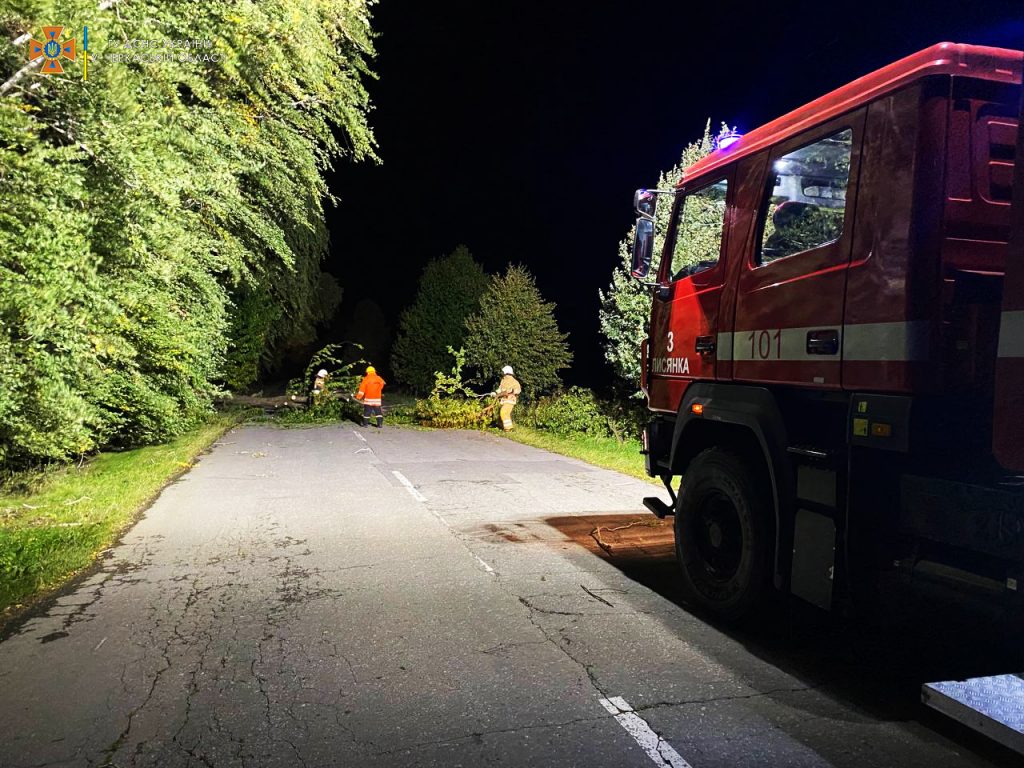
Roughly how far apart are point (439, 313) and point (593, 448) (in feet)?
99.9

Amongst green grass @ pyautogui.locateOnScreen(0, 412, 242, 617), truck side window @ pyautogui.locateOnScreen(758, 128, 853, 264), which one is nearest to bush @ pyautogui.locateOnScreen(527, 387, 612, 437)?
green grass @ pyautogui.locateOnScreen(0, 412, 242, 617)

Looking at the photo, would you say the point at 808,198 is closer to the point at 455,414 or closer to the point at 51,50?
the point at 51,50

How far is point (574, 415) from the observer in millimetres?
20812

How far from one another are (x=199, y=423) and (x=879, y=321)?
19322 millimetres

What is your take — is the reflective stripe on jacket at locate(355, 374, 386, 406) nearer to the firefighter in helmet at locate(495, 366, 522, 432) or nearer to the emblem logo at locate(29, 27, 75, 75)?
the firefighter in helmet at locate(495, 366, 522, 432)

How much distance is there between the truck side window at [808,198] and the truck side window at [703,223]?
0.57 meters

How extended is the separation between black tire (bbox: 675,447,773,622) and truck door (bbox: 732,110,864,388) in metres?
0.71

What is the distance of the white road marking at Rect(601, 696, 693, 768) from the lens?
3308 mm

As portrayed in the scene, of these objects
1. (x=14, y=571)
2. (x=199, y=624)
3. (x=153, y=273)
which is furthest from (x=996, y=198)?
(x=153, y=273)

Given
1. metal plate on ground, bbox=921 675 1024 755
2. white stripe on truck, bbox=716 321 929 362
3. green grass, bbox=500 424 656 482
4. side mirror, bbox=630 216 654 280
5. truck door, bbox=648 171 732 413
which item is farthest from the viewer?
green grass, bbox=500 424 656 482

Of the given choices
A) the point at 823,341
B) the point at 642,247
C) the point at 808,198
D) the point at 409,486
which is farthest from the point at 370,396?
the point at 823,341

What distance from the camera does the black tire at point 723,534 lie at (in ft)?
15.7

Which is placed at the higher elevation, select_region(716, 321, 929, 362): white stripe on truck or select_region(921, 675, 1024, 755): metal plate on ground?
select_region(716, 321, 929, 362): white stripe on truck

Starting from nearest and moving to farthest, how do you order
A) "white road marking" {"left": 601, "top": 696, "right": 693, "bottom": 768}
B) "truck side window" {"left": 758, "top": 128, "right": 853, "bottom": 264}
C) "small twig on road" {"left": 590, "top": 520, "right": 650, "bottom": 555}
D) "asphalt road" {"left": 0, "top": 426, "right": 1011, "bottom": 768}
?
"white road marking" {"left": 601, "top": 696, "right": 693, "bottom": 768} < "asphalt road" {"left": 0, "top": 426, "right": 1011, "bottom": 768} < "truck side window" {"left": 758, "top": 128, "right": 853, "bottom": 264} < "small twig on road" {"left": 590, "top": 520, "right": 650, "bottom": 555}
